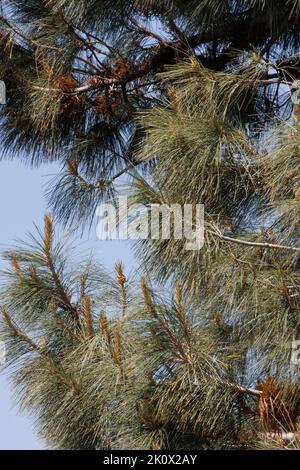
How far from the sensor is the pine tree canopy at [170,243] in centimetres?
358

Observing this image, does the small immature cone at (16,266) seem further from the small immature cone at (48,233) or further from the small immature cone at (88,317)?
the small immature cone at (88,317)

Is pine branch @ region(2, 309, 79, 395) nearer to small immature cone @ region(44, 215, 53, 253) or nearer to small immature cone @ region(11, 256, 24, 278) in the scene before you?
small immature cone @ region(11, 256, 24, 278)

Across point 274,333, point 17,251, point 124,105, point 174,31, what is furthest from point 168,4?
point 274,333

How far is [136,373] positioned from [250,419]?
0.34 meters

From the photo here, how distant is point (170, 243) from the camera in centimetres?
381

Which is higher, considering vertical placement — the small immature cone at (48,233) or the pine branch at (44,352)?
the small immature cone at (48,233)

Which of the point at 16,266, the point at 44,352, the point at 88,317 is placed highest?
the point at 16,266

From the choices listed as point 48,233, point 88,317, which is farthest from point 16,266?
point 88,317

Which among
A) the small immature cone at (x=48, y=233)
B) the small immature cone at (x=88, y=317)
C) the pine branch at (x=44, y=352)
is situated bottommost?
the pine branch at (x=44, y=352)

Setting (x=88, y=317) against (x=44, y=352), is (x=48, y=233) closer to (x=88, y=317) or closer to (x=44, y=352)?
(x=88, y=317)

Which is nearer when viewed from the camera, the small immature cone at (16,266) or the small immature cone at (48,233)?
the small immature cone at (48,233)

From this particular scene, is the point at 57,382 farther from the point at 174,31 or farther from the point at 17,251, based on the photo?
the point at 174,31

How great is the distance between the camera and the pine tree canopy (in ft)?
11.7

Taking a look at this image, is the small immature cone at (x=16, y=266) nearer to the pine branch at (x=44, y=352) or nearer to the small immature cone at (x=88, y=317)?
the pine branch at (x=44, y=352)
